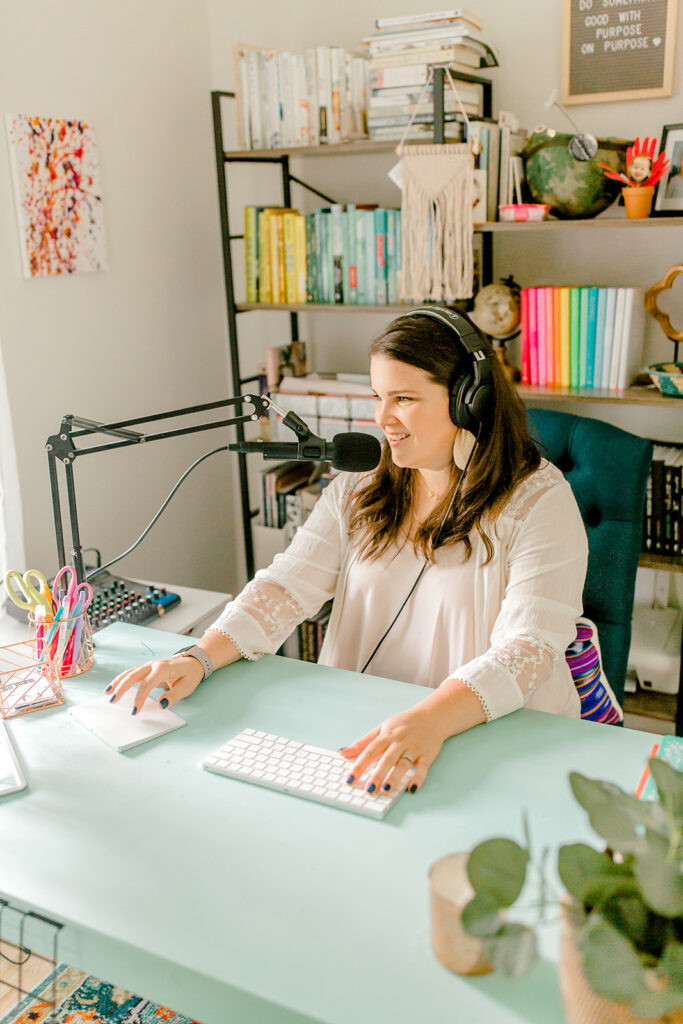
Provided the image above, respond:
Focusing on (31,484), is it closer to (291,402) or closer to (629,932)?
(291,402)

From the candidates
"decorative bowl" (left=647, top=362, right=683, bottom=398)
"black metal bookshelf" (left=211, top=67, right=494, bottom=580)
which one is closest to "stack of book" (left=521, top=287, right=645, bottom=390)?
"decorative bowl" (left=647, top=362, right=683, bottom=398)

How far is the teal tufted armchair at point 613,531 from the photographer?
5.68 feet

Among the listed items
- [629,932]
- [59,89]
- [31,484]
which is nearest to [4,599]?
[31,484]

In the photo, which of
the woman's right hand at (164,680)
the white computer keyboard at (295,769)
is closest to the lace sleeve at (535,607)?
the white computer keyboard at (295,769)

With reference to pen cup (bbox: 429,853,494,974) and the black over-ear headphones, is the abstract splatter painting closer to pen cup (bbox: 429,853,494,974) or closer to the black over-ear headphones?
the black over-ear headphones

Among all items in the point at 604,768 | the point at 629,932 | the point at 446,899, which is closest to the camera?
the point at 629,932

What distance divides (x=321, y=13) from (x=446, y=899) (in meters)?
2.59

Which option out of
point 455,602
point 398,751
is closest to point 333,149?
point 455,602

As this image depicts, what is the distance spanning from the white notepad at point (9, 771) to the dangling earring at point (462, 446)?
840mm

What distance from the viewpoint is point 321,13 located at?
8.77 feet

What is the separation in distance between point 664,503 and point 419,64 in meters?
1.21

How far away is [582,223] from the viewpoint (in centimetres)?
209

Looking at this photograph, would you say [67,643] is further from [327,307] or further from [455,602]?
[327,307]

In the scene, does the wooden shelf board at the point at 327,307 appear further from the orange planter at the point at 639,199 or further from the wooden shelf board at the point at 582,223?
the orange planter at the point at 639,199
